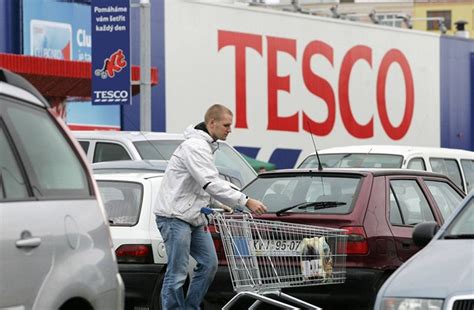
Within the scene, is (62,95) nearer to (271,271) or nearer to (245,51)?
(245,51)

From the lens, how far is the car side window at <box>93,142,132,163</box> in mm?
16719

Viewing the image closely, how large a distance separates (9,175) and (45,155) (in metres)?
0.38

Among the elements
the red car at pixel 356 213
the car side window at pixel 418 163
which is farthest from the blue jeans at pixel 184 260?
the car side window at pixel 418 163

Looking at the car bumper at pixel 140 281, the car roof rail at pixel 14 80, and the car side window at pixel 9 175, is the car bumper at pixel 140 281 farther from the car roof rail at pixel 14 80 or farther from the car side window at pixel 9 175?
the car side window at pixel 9 175

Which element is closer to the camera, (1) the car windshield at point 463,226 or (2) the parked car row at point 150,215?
(2) the parked car row at point 150,215

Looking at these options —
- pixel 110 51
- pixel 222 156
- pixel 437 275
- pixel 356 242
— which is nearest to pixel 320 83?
pixel 110 51

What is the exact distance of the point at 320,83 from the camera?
122ft

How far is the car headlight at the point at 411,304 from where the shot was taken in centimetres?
720

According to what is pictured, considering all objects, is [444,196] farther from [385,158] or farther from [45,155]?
[45,155]

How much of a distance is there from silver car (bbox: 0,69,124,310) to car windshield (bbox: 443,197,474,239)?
7.96ft

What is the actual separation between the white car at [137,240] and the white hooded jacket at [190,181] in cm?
80

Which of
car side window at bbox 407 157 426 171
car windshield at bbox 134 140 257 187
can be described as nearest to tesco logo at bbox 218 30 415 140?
car side window at bbox 407 157 426 171

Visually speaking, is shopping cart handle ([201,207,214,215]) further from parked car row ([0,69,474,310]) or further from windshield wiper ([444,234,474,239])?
windshield wiper ([444,234,474,239])

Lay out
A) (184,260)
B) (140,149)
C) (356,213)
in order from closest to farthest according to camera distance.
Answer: (184,260) < (356,213) < (140,149)
